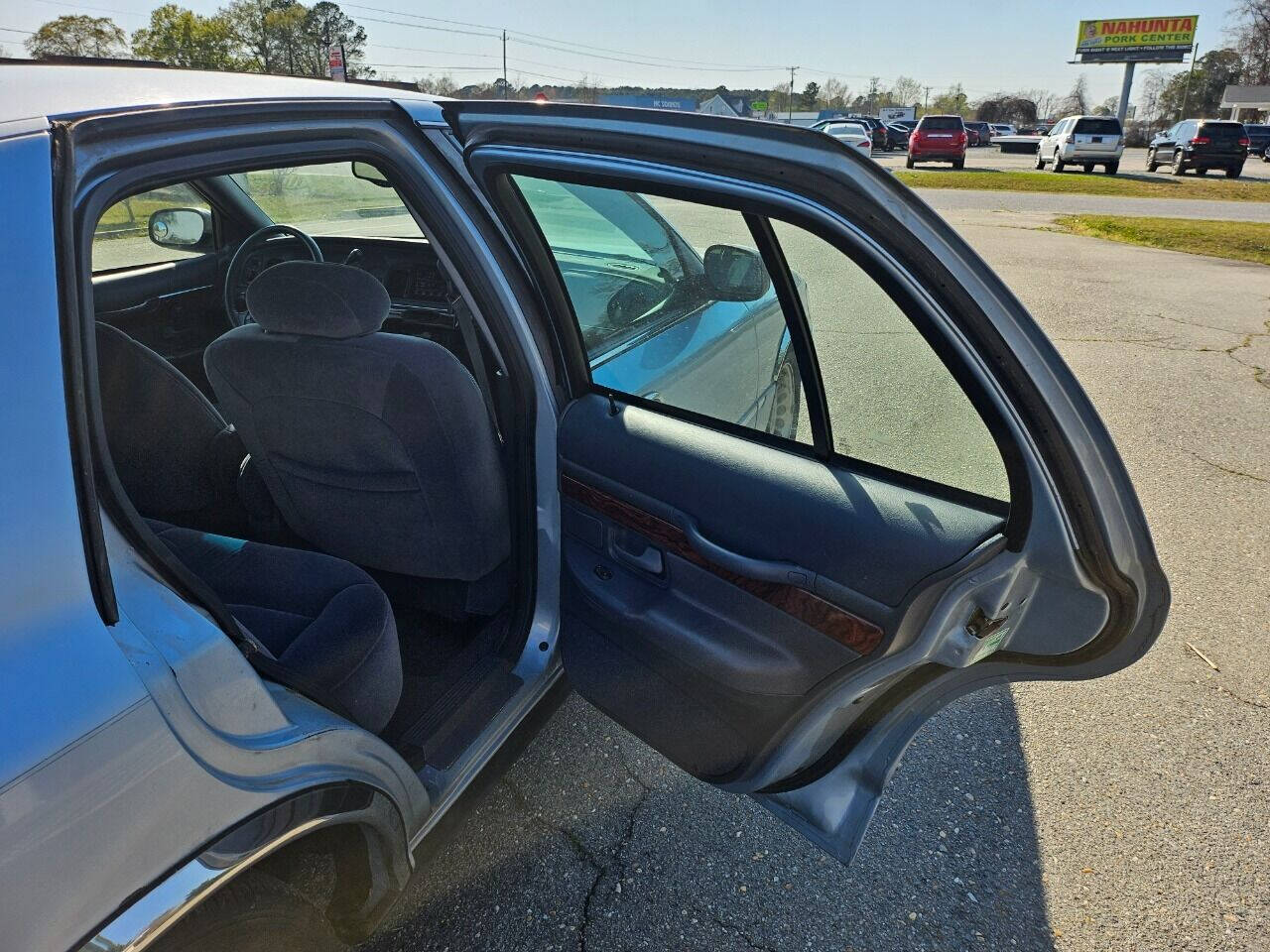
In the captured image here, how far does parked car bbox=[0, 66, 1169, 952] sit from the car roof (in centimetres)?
1

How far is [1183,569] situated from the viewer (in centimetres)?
324

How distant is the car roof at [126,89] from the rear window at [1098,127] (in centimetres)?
2941

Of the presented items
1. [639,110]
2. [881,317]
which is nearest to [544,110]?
[639,110]

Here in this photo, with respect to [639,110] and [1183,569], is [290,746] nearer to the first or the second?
[639,110]

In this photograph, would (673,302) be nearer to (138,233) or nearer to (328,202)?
(328,202)

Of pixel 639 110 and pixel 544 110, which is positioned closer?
pixel 639 110

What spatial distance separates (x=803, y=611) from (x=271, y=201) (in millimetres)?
3314

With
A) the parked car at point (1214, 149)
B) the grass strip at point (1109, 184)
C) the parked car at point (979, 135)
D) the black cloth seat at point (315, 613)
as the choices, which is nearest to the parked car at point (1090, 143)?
the grass strip at point (1109, 184)

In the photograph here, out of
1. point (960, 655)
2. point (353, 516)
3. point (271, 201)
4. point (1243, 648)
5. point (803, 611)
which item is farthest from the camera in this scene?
point (271, 201)

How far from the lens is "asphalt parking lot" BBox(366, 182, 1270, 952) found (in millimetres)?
1795

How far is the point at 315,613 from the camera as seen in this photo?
5.49ft

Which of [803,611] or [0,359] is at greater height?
[0,359]

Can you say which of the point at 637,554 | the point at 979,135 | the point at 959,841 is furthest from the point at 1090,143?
the point at 637,554

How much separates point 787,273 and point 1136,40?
67136 millimetres
